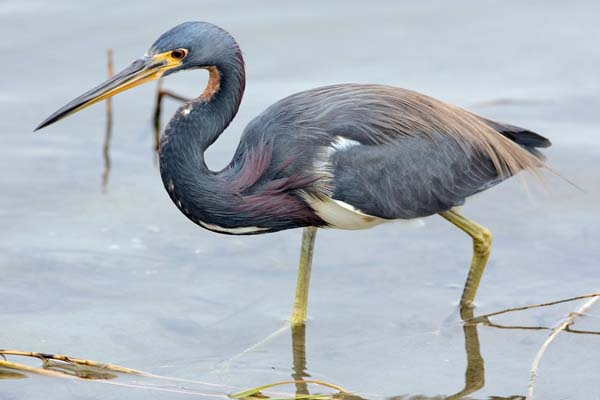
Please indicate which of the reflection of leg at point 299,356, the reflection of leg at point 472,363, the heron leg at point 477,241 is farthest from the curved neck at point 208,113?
the reflection of leg at point 472,363

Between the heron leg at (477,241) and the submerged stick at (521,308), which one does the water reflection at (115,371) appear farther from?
the heron leg at (477,241)

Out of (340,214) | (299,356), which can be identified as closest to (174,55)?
(340,214)

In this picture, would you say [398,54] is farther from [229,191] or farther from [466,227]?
[229,191]

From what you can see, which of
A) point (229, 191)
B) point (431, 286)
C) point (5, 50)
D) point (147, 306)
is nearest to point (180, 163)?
point (229, 191)

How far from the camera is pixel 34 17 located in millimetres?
9570

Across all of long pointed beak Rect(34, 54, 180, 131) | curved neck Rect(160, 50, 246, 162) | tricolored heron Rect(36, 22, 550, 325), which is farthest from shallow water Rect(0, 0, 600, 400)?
long pointed beak Rect(34, 54, 180, 131)

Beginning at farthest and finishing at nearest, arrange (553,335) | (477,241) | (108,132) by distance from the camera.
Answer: (108,132) < (477,241) < (553,335)

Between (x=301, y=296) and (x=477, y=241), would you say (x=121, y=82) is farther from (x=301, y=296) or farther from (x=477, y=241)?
(x=477, y=241)

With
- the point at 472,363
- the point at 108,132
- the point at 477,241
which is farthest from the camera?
the point at 108,132

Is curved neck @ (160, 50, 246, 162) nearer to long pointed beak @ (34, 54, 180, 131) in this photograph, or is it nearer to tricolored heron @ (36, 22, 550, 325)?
tricolored heron @ (36, 22, 550, 325)

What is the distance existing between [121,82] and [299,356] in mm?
1563

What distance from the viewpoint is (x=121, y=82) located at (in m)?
5.32

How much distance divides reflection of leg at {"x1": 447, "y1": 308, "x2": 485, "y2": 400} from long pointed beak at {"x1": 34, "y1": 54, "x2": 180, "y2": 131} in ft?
6.35

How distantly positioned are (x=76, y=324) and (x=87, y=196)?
1.57 m
